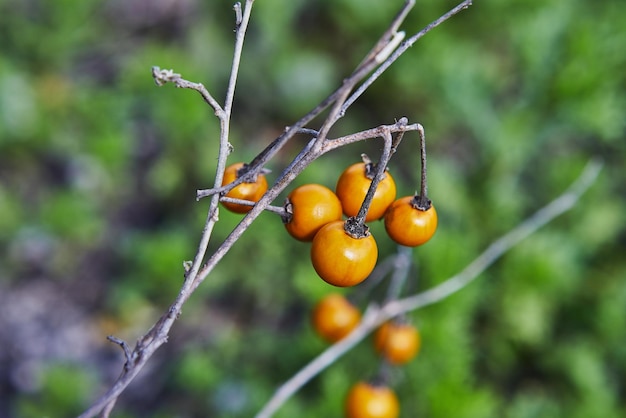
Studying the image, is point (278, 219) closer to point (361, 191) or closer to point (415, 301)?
point (415, 301)

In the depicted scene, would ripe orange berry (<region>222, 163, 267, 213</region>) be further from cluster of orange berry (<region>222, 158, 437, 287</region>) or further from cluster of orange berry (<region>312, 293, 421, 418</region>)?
cluster of orange berry (<region>312, 293, 421, 418</region>)

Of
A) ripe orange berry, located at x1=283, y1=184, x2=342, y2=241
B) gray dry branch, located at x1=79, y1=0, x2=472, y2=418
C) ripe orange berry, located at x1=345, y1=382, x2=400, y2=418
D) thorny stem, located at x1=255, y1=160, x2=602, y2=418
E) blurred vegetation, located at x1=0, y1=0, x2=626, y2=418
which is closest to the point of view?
gray dry branch, located at x1=79, y1=0, x2=472, y2=418

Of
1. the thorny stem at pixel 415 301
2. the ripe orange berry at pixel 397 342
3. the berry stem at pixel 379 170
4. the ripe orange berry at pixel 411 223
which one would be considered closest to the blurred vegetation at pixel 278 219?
the thorny stem at pixel 415 301

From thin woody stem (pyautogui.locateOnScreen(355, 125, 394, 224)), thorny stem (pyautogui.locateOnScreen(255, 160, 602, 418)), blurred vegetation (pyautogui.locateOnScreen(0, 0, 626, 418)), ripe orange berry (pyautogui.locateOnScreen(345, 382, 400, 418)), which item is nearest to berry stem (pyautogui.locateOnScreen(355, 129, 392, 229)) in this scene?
thin woody stem (pyautogui.locateOnScreen(355, 125, 394, 224))

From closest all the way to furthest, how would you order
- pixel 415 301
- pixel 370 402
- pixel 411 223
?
pixel 411 223 < pixel 370 402 < pixel 415 301

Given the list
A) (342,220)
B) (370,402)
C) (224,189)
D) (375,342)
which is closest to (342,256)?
(342,220)

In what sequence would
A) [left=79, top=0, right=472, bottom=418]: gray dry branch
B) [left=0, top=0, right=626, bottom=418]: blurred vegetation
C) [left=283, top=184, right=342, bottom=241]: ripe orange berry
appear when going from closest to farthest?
[left=79, top=0, right=472, bottom=418]: gray dry branch, [left=283, top=184, right=342, bottom=241]: ripe orange berry, [left=0, top=0, right=626, bottom=418]: blurred vegetation

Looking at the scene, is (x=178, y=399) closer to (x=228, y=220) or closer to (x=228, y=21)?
(x=228, y=220)
